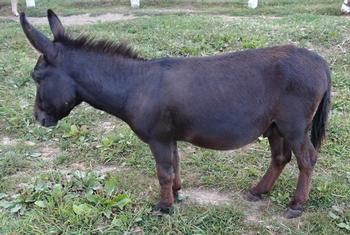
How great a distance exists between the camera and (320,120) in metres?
3.69

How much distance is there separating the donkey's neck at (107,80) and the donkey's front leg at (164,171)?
0.35 metres

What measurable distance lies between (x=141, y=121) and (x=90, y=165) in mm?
1445

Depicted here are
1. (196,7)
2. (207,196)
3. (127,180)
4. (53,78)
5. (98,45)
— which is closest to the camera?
(53,78)

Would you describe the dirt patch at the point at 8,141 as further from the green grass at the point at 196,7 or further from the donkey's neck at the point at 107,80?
the green grass at the point at 196,7

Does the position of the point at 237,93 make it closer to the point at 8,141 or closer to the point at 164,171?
the point at 164,171

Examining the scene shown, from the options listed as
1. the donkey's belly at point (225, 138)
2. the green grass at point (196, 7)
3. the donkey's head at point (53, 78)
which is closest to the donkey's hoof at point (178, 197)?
the donkey's belly at point (225, 138)

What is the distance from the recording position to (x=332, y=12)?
1359 centimetres

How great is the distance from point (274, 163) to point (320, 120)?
0.53 m

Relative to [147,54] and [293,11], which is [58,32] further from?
[293,11]

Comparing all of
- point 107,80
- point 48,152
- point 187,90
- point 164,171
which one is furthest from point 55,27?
point 48,152

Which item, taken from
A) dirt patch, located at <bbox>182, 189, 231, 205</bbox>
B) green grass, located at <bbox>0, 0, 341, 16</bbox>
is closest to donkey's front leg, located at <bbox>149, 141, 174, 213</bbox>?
dirt patch, located at <bbox>182, 189, 231, 205</bbox>

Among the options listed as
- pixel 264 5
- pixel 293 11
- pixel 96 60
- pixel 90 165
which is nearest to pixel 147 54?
pixel 90 165

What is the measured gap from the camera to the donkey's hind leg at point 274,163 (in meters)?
3.80

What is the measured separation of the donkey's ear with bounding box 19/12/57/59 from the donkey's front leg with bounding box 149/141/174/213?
3.22 ft
